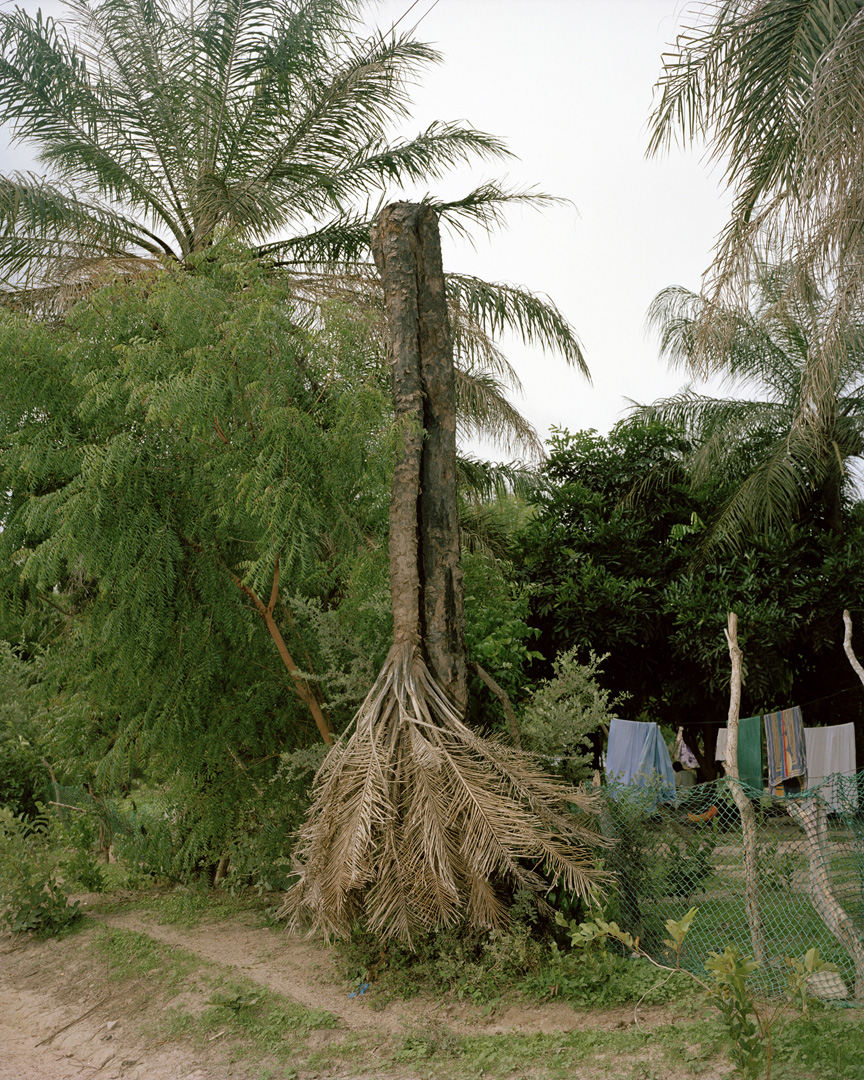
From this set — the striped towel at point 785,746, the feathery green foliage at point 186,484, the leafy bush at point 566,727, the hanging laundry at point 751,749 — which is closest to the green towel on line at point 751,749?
the hanging laundry at point 751,749

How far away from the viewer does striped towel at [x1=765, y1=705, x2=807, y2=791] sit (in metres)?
11.6

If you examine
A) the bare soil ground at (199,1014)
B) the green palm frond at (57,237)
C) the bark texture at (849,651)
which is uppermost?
the green palm frond at (57,237)

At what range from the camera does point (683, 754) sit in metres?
14.7

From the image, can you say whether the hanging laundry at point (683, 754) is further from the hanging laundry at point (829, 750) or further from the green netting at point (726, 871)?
the green netting at point (726, 871)

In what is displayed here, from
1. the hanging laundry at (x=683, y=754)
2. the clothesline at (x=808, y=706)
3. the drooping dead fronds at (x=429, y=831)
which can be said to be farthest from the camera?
the hanging laundry at (x=683, y=754)

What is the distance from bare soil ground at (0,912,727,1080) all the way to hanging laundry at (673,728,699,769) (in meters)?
9.56

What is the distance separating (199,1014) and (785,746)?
29.5ft

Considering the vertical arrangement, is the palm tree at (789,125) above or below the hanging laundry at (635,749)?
above

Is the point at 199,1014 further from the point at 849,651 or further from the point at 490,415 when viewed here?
the point at 490,415

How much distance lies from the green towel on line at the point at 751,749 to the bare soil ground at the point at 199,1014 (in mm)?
7378

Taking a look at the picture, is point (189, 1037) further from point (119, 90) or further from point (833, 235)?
point (119, 90)

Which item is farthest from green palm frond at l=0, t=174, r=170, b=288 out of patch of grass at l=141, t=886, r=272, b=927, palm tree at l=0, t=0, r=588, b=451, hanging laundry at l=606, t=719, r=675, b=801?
hanging laundry at l=606, t=719, r=675, b=801

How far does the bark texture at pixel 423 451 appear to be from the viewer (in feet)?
Answer: 19.0

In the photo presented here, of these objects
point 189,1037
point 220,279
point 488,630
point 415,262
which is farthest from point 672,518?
point 189,1037
